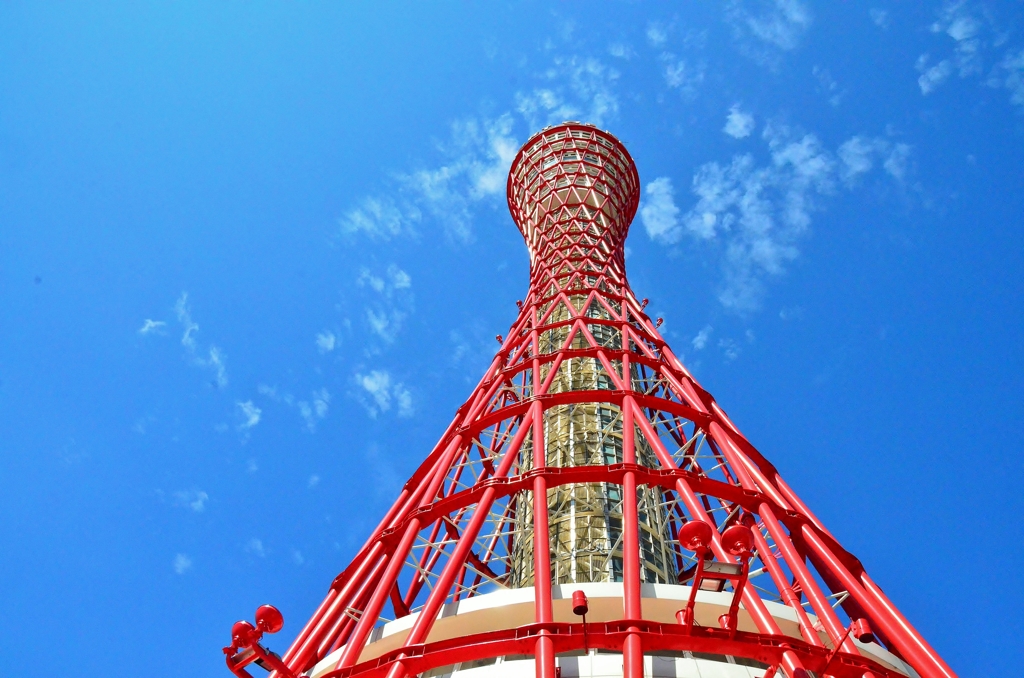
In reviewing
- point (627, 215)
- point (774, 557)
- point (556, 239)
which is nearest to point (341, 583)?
point (774, 557)

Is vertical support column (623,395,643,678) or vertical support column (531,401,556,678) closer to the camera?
vertical support column (623,395,643,678)

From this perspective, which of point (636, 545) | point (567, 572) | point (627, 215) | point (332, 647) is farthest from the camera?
point (627, 215)

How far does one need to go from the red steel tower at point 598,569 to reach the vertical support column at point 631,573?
0.12 ft

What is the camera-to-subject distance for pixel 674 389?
75.8 ft

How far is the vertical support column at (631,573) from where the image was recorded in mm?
10781

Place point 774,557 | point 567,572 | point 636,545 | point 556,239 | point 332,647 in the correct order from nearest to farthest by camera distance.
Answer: point 636,545, point 774,557, point 332,647, point 567,572, point 556,239

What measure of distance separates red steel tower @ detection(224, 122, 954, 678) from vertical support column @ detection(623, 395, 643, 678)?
1.5 inches

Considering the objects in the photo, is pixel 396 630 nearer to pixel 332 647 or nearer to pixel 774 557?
pixel 332 647

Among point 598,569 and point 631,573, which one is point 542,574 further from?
point 598,569

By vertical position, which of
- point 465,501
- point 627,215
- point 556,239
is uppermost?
point 627,215

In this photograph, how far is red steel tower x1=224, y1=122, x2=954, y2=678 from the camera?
37.7ft

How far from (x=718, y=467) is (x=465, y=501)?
23.3 ft

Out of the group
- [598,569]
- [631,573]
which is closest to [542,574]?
[631,573]

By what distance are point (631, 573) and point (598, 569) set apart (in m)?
6.66
